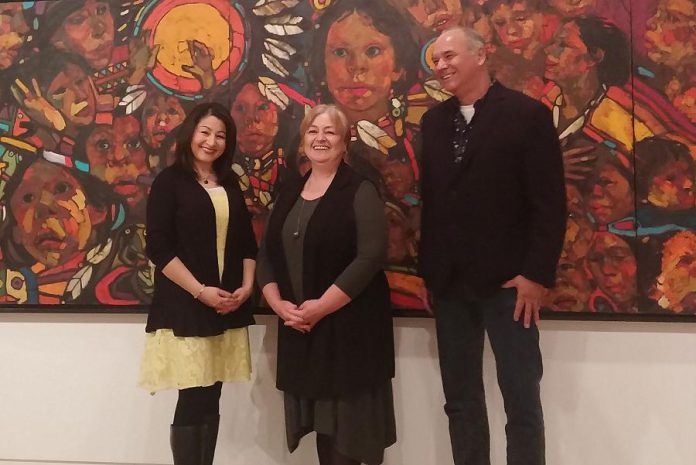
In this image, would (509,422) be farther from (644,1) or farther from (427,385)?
(644,1)

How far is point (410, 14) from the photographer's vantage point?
2.03 meters

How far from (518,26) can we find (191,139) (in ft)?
4.22

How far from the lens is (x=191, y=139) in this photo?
180 centimetres

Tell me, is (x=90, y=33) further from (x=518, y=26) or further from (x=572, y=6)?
(x=572, y=6)

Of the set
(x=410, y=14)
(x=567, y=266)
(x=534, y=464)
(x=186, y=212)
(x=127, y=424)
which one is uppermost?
(x=410, y=14)

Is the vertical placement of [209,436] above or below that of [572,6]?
below

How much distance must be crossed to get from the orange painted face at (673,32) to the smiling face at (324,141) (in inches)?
48.3

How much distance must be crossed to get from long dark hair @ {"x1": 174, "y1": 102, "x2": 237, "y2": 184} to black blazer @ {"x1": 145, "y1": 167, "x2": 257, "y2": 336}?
0.15 feet

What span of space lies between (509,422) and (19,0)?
8.54 ft

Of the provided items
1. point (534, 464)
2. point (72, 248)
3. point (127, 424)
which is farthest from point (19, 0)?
point (534, 464)

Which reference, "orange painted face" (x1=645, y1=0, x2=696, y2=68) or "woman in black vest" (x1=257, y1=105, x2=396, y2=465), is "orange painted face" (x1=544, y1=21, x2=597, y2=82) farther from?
"woman in black vest" (x1=257, y1=105, x2=396, y2=465)

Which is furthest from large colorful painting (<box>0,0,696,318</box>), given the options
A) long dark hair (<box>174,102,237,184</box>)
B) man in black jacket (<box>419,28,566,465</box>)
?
man in black jacket (<box>419,28,566,465</box>)

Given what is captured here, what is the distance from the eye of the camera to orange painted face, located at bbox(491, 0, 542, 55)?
6.45ft

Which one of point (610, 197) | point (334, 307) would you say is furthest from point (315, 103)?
point (610, 197)
